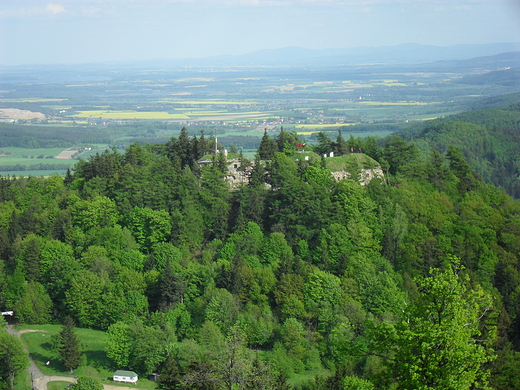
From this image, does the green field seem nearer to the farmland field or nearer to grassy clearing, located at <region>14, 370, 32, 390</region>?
the farmland field

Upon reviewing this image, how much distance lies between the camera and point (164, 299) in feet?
123

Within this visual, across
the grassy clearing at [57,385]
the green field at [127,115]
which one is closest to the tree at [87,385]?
the grassy clearing at [57,385]

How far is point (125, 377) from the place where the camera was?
32.2 meters

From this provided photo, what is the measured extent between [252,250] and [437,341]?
87.5 ft

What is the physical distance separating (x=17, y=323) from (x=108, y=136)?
87.9 metres

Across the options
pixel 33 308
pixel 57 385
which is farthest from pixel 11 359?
pixel 33 308

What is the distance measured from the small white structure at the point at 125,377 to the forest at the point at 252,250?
85 cm

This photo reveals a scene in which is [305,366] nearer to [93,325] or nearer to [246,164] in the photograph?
[93,325]

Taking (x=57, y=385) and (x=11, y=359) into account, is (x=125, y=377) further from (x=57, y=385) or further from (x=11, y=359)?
(x=11, y=359)

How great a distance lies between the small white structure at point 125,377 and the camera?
32.1 m

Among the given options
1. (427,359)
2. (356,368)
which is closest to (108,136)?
(356,368)

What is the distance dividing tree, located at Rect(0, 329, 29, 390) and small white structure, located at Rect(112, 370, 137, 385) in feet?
14.7

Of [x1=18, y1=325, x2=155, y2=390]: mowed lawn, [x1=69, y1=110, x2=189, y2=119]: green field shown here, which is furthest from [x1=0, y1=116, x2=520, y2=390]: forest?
[x1=69, y1=110, x2=189, y2=119]: green field

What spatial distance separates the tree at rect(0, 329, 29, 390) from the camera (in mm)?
31891
